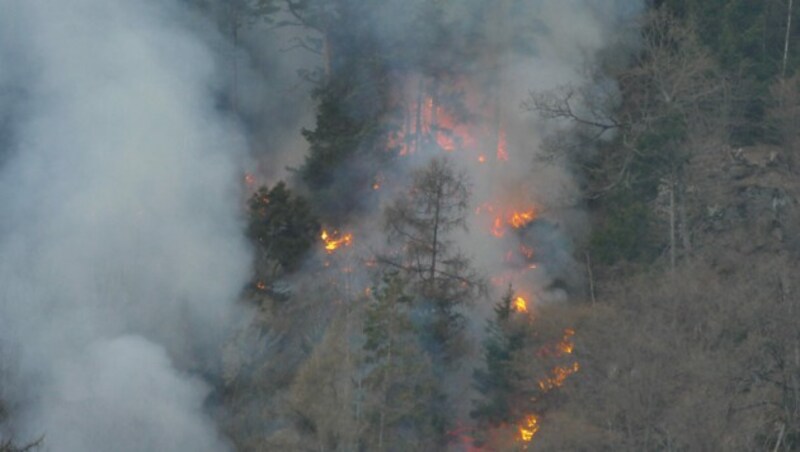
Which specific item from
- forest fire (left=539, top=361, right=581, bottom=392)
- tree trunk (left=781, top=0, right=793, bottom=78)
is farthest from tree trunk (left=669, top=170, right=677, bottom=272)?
tree trunk (left=781, top=0, right=793, bottom=78)

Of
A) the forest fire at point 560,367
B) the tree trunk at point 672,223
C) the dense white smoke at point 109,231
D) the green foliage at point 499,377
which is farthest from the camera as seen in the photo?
the tree trunk at point 672,223

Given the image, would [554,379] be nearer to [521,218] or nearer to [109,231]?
[521,218]

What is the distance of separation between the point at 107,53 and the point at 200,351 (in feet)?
23.6

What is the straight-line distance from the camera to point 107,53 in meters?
31.3

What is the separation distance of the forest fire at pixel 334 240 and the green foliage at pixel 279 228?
1.48 meters

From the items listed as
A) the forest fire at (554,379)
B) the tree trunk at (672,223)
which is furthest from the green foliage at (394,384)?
the tree trunk at (672,223)

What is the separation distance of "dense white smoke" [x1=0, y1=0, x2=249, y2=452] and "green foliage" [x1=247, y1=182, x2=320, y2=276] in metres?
0.54

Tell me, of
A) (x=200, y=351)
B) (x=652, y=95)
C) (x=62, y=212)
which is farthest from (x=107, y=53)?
(x=652, y=95)

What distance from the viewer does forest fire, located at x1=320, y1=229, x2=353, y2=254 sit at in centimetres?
3356

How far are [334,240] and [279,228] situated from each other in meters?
2.61

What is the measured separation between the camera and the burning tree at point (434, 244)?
30.7 meters

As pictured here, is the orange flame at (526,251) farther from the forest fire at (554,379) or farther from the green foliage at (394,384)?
the forest fire at (554,379)

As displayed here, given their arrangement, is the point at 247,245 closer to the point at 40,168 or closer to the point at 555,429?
the point at 40,168

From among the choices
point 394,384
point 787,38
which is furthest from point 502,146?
point 394,384
